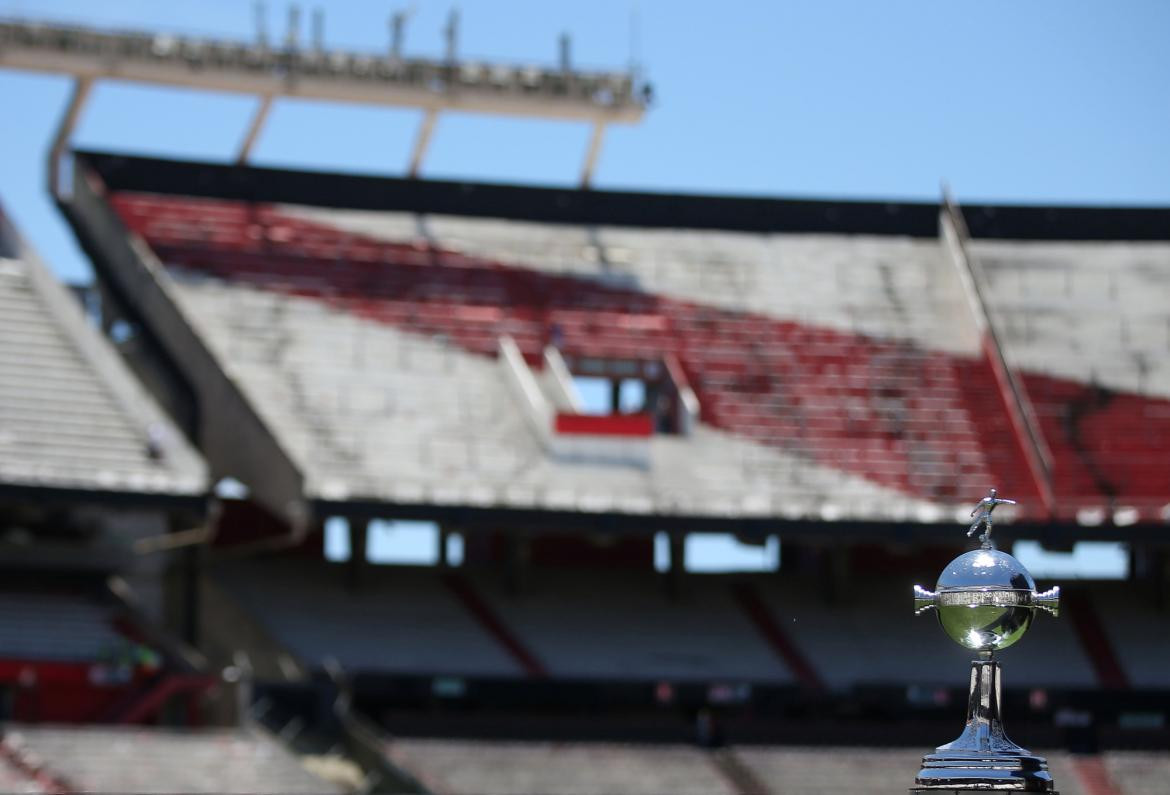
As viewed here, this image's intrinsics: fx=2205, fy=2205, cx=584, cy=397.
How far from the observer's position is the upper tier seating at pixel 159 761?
26.3 m

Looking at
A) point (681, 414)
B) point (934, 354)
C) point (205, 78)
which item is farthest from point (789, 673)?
point (205, 78)

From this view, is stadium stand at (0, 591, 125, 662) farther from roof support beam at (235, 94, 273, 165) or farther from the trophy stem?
the trophy stem

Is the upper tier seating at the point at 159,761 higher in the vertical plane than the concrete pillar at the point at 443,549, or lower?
lower

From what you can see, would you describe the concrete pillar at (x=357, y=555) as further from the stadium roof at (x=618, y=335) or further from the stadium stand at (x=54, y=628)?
the stadium stand at (x=54, y=628)

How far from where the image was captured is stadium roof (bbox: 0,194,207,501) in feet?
101

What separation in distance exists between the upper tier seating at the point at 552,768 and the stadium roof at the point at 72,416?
16.6 feet

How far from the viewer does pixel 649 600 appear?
115ft

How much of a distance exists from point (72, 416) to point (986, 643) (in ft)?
93.5

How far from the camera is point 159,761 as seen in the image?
26.9 metres

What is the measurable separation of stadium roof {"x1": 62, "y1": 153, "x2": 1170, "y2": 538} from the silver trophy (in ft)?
88.6

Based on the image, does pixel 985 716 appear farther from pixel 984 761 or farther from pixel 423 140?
pixel 423 140

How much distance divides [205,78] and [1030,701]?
58.8 feet

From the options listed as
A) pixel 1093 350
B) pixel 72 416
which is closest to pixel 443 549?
pixel 72 416

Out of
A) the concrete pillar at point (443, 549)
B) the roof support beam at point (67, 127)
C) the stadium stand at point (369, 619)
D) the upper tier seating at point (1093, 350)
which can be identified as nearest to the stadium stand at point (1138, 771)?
the upper tier seating at point (1093, 350)
